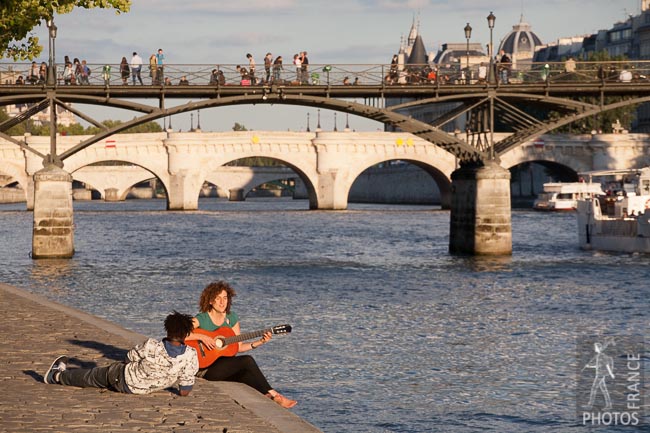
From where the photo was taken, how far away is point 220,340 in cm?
1372

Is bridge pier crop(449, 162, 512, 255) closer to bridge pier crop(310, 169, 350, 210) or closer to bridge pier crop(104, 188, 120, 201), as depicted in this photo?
bridge pier crop(310, 169, 350, 210)

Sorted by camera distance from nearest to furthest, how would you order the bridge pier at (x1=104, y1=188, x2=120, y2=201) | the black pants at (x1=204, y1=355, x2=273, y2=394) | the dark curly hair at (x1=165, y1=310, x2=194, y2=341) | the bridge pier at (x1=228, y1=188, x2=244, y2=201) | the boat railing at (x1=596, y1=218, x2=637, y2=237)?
1. the dark curly hair at (x1=165, y1=310, x2=194, y2=341)
2. the black pants at (x1=204, y1=355, x2=273, y2=394)
3. the boat railing at (x1=596, y1=218, x2=637, y2=237)
4. the bridge pier at (x1=104, y1=188, x2=120, y2=201)
5. the bridge pier at (x1=228, y1=188, x2=244, y2=201)

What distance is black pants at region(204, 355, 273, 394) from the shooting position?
13555 mm

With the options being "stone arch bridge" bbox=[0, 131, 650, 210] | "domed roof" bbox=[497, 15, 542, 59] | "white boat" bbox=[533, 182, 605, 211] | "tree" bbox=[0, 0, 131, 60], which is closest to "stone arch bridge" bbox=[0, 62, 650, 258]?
"tree" bbox=[0, 0, 131, 60]

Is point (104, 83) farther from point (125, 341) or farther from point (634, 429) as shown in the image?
point (634, 429)

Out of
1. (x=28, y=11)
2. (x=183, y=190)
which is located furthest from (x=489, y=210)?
(x=183, y=190)

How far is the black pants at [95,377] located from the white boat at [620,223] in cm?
3847

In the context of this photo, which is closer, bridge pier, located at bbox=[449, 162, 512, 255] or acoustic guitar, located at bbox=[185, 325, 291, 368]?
acoustic guitar, located at bbox=[185, 325, 291, 368]

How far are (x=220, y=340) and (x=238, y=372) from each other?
0.40m

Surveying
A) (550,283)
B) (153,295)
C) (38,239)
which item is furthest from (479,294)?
(38,239)

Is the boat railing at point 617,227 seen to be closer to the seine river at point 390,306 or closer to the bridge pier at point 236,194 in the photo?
the seine river at point 390,306

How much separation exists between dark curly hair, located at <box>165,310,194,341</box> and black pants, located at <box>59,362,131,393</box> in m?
0.66

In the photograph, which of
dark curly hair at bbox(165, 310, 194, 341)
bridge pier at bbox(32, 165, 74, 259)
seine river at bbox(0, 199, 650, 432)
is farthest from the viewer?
bridge pier at bbox(32, 165, 74, 259)

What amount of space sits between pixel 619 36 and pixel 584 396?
5283 inches
